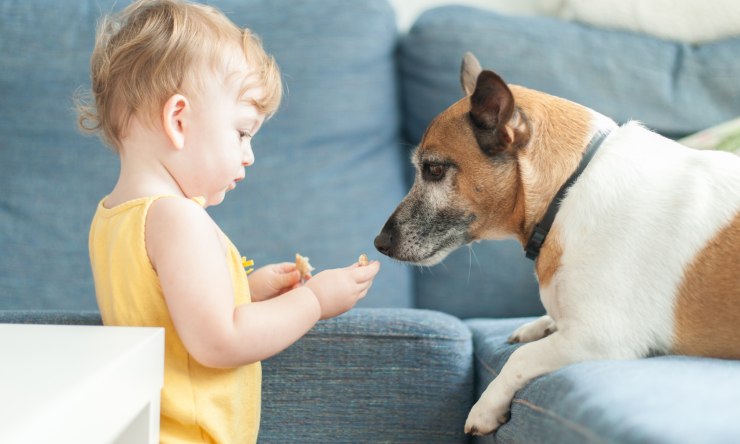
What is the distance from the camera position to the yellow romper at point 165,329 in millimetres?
1015

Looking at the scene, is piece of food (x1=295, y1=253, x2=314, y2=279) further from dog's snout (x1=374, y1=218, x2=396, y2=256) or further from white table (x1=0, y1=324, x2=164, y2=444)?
white table (x1=0, y1=324, x2=164, y2=444)

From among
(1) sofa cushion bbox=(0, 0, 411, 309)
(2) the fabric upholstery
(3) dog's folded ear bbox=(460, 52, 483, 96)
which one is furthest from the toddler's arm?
(1) sofa cushion bbox=(0, 0, 411, 309)

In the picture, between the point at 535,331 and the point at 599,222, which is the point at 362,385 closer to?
the point at 535,331

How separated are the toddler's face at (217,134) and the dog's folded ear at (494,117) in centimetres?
36

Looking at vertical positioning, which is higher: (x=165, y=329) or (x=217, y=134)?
(x=217, y=134)

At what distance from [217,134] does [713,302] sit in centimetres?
76

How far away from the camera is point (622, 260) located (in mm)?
1147

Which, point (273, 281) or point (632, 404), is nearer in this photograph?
point (632, 404)

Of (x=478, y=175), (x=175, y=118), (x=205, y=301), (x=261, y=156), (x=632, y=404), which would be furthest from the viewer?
(x=261, y=156)

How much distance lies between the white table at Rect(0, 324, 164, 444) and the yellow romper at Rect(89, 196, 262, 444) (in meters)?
0.13

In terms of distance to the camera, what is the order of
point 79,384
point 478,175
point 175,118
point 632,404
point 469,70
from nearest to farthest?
point 79,384 < point 632,404 < point 175,118 < point 478,175 < point 469,70

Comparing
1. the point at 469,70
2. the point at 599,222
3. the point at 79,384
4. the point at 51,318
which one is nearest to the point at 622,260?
the point at 599,222

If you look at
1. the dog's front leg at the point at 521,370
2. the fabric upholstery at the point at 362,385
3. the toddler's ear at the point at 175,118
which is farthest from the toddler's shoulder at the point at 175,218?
the dog's front leg at the point at 521,370

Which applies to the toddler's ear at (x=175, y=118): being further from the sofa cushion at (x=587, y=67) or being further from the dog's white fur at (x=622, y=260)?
the sofa cushion at (x=587, y=67)
